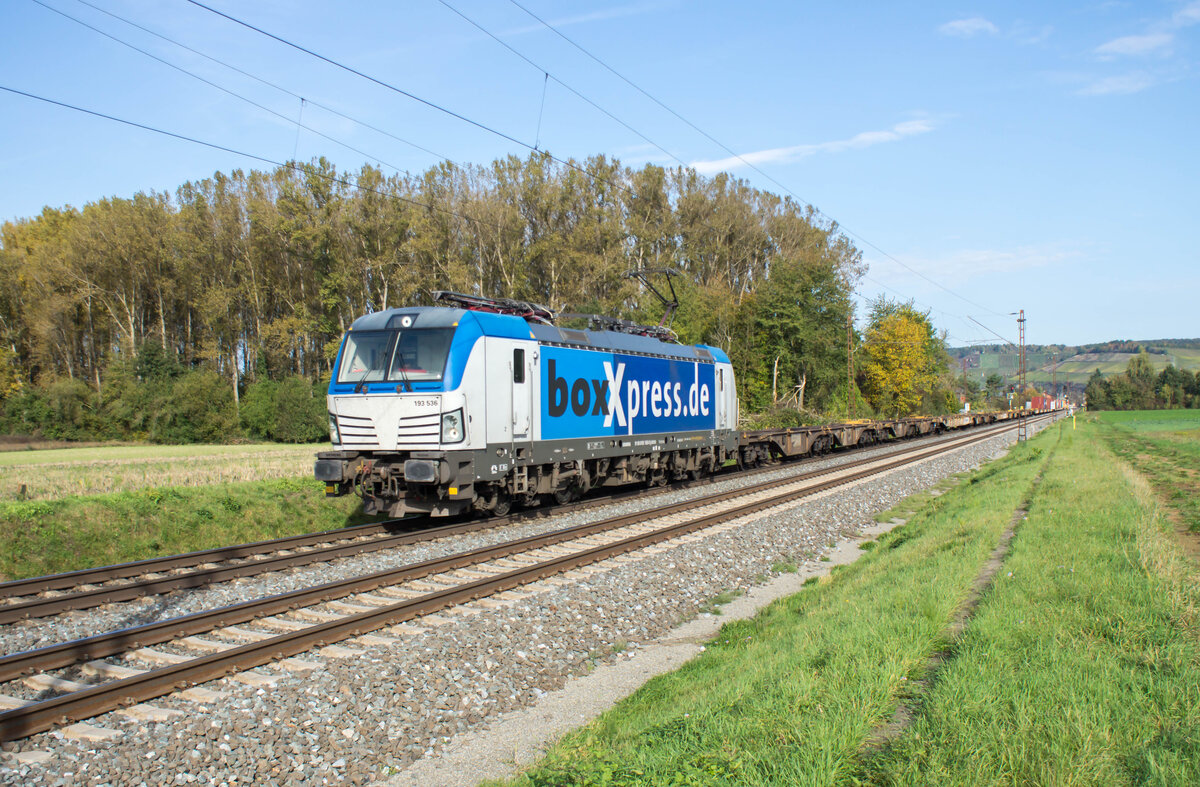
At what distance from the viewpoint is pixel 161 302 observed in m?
50.7

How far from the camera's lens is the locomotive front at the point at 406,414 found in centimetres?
1212

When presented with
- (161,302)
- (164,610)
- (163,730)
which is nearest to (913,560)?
(163,730)

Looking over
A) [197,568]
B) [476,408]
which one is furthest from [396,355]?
[197,568]

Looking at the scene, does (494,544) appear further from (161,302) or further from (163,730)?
(161,302)

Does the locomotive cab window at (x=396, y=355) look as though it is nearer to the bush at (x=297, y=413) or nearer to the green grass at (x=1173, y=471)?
the green grass at (x=1173, y=471)

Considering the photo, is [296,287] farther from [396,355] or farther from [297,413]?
[396,355]

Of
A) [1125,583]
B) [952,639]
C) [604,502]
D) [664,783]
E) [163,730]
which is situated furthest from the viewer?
[604,502]

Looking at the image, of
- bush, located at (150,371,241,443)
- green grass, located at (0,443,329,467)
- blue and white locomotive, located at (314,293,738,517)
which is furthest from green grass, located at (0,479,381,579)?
bush, located at (150,371,241,443)

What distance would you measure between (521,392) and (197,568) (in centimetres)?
587

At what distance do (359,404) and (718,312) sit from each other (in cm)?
4449

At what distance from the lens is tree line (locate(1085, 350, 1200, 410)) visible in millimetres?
136375

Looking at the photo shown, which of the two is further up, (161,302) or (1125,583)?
(161,302)

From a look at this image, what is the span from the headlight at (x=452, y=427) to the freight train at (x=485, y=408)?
2 centimetres

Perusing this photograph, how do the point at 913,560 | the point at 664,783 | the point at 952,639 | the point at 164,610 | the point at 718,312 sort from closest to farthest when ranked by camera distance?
the point at 664,783 → the point at 952,639 → the point at 164,610 → the point at 913,560 → the point at 718,312
